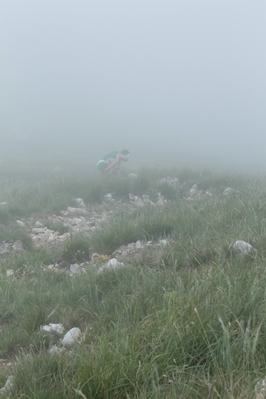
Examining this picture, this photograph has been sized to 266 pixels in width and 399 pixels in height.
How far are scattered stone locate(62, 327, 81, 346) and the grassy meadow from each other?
0.06m

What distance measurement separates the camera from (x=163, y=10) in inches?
4464

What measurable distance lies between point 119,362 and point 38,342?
48.2 inches

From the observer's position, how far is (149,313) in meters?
3.18

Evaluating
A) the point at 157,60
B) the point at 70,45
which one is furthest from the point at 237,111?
the point at 70,45

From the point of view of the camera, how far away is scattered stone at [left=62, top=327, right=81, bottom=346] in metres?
3.01

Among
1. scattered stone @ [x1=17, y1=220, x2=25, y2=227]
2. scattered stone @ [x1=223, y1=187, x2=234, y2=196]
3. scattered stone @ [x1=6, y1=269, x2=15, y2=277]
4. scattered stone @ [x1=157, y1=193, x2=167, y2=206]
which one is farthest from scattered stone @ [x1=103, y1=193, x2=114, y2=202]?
scattered stone @ [x1=6, y1=269, x2=15, y2=277]

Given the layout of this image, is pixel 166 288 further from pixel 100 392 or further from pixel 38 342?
pixel 100 392

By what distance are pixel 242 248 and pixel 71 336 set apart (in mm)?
1885

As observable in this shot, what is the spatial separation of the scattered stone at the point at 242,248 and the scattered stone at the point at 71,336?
1.72m

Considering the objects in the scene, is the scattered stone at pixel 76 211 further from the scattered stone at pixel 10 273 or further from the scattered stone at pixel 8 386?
the scattered stone at pixel 8 386

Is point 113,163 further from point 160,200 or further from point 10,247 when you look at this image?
point 10,247

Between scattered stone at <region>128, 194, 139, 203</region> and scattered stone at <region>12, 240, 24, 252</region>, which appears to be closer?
scattered stone at <region>12, 240, 24, 252</region>

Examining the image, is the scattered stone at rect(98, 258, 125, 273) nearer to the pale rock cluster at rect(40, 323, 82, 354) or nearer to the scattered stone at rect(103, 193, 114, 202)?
the pale rock cluster at rect(40, 323, 82, 354)

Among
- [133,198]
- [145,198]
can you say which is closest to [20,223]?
[133,198]
